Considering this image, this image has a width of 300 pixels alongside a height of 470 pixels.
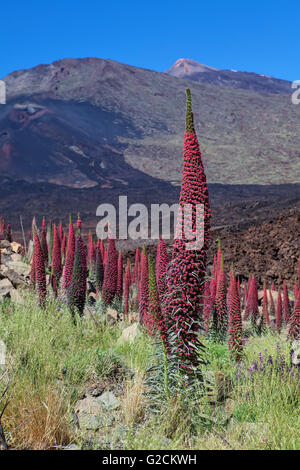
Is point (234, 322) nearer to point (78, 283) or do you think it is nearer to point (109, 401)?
point (109, 401)

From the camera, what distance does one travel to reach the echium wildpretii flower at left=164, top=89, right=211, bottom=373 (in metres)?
2.18

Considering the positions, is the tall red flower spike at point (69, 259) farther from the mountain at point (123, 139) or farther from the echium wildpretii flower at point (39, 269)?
the mountain at point (123, 139)

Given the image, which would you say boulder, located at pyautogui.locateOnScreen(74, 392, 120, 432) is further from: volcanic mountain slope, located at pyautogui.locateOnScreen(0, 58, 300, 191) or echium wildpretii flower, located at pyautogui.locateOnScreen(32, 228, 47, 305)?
volcanic mountain slope, located at pyautogui.locateOnScreen(0, 58, 300, 191)

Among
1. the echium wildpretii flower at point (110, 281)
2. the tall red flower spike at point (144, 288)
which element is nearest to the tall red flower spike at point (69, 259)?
the echium wildpretii flower at point (110, 281)

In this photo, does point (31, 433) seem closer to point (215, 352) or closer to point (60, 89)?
point (215, 352)

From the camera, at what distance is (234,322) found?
3371 mm

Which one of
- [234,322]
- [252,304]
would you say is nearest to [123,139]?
[252,304]

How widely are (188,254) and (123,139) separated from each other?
7213cm

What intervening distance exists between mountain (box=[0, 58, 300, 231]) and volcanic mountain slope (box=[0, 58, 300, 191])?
0.59ft

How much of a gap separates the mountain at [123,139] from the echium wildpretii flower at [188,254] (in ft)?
67.6

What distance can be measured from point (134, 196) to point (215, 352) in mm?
37501

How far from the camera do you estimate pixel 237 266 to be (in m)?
12.2

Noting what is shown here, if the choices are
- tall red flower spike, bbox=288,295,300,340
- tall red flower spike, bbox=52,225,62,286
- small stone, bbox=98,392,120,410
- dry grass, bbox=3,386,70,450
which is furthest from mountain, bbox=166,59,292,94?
dry grass, bbox=3,386,70,450

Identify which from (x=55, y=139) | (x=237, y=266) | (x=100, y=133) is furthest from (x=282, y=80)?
(x=237, y=266)
